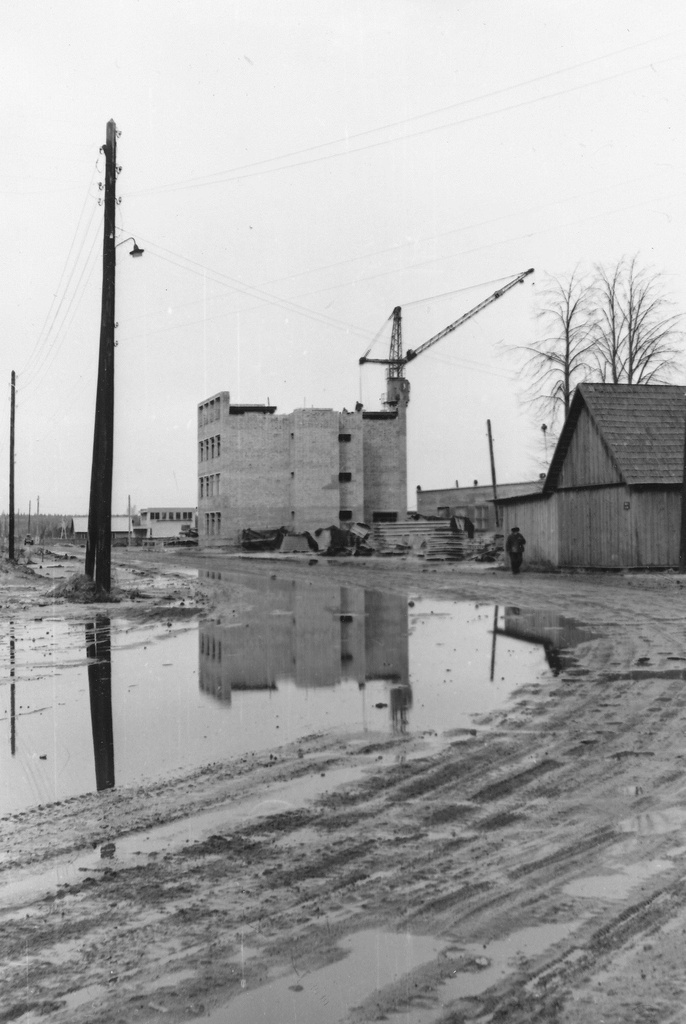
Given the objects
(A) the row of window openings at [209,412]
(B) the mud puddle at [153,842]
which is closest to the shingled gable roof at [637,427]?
(B) the mud puddle at [153,842]

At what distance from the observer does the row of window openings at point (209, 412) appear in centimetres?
7594

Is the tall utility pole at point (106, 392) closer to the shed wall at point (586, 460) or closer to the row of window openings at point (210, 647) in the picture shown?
the row of window openings at point (210, 647)

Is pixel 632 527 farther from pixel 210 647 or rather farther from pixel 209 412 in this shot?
pixel 209 412

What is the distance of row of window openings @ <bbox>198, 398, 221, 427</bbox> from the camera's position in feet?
249

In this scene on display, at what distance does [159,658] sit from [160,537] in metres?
96.7

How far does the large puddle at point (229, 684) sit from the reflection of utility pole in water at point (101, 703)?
0.9 inches

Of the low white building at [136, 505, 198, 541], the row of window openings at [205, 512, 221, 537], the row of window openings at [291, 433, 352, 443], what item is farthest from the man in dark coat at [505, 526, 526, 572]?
the low white building at [136, 505, 198, 541]

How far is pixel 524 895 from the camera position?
4.07 meters

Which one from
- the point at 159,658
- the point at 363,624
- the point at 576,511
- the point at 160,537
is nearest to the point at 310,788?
the point at 159,658

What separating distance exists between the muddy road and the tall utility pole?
46.8ft

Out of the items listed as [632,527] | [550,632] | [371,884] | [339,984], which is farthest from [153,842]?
[632,527]

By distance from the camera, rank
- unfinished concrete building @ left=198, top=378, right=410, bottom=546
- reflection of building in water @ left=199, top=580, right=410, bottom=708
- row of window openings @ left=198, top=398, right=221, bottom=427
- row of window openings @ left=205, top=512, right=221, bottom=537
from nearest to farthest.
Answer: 1. reflection of building in water @ left=199, top=580, right=410, bottom=708
2. unfinished concrete building @ left=198, top=378, right=410, bottom=546
3. row of window openings @ left=205, top=512, right=221, bottom=537
4. row of window openings @ left=198, top=398, right=221, bottom=427

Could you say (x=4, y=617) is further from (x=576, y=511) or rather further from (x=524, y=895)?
(x=576, y=511)

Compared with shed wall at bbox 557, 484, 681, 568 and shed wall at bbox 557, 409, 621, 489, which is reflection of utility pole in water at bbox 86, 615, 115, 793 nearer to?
shed wall at bbox 557, 484, 681, 568
